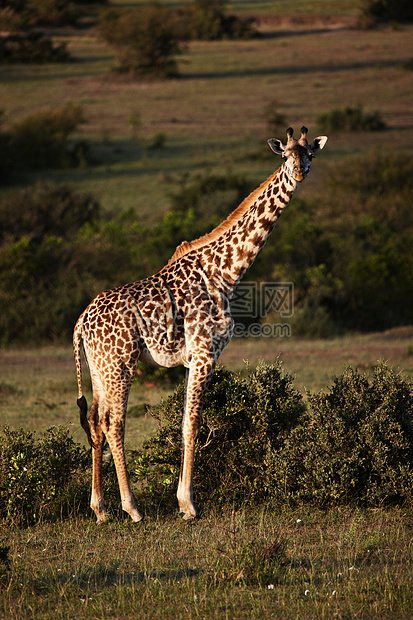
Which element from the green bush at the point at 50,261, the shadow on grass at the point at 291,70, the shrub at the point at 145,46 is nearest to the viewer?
the green bush at the point at 50,261

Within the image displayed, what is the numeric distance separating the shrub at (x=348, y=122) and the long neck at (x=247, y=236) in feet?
122

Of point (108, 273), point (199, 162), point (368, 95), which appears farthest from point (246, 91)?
point (108, 273)

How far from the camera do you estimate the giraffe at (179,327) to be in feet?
22.2

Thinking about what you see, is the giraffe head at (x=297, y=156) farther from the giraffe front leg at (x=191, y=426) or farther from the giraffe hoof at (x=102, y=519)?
the giraffe hoof at (x=102, y=519)

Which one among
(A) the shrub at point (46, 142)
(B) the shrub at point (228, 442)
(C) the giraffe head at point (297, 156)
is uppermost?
(C) the giraffe head at point (297, 156)

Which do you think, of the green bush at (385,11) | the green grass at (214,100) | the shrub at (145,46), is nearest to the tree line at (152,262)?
the green grass at (214,100)

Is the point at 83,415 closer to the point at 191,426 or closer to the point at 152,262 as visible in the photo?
the point at 191,426

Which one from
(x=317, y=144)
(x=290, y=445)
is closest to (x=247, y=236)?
(x=317, y=144)

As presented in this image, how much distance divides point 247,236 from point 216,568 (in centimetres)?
290

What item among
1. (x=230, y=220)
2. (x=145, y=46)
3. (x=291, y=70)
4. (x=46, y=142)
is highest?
(x=145, y=46)

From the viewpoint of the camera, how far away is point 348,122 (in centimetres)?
4269

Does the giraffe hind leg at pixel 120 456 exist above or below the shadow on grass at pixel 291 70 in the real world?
below

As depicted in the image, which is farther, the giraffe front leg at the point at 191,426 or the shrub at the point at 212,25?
the shrub at the point at 212,25

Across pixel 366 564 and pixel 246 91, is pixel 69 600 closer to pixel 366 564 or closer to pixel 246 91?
pixel 366 564
